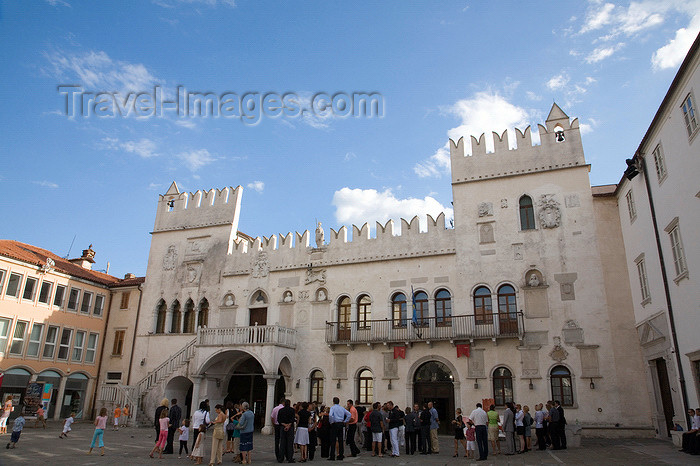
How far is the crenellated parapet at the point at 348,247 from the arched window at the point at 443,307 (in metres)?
2.00

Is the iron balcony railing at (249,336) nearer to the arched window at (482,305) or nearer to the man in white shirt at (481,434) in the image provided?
the arched window at (482,305)

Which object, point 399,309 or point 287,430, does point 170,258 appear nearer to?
point 399,309

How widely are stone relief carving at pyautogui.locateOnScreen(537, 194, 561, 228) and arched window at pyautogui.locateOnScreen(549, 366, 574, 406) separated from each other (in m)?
6.15

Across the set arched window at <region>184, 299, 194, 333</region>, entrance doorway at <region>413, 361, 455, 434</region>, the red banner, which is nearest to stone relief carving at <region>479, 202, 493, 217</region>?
the red banner

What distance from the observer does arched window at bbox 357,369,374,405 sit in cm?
2342

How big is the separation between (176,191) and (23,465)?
22.2 metres

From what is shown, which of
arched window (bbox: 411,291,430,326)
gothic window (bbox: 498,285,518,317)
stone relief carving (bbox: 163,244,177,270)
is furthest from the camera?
stone relief carving (bbox: 163,244,177,270)

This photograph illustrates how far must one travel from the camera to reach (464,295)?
75.3 feet

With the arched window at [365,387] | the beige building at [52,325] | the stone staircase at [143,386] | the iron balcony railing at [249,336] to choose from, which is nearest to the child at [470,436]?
the arched window at [365,387]

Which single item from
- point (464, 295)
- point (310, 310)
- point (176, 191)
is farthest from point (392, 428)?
point (176, 191)

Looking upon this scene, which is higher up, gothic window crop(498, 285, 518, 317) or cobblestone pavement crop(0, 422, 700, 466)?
gothic window crop(498, 285, 518, 317)

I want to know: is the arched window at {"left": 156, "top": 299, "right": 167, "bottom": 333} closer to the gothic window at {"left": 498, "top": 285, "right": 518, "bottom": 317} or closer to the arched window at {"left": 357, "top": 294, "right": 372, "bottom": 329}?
the arched window at {"left": 357, "top": 294, "right": 372, "bottom": 329}

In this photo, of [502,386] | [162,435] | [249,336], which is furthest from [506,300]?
[162,435]

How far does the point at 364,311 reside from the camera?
24922 mm
